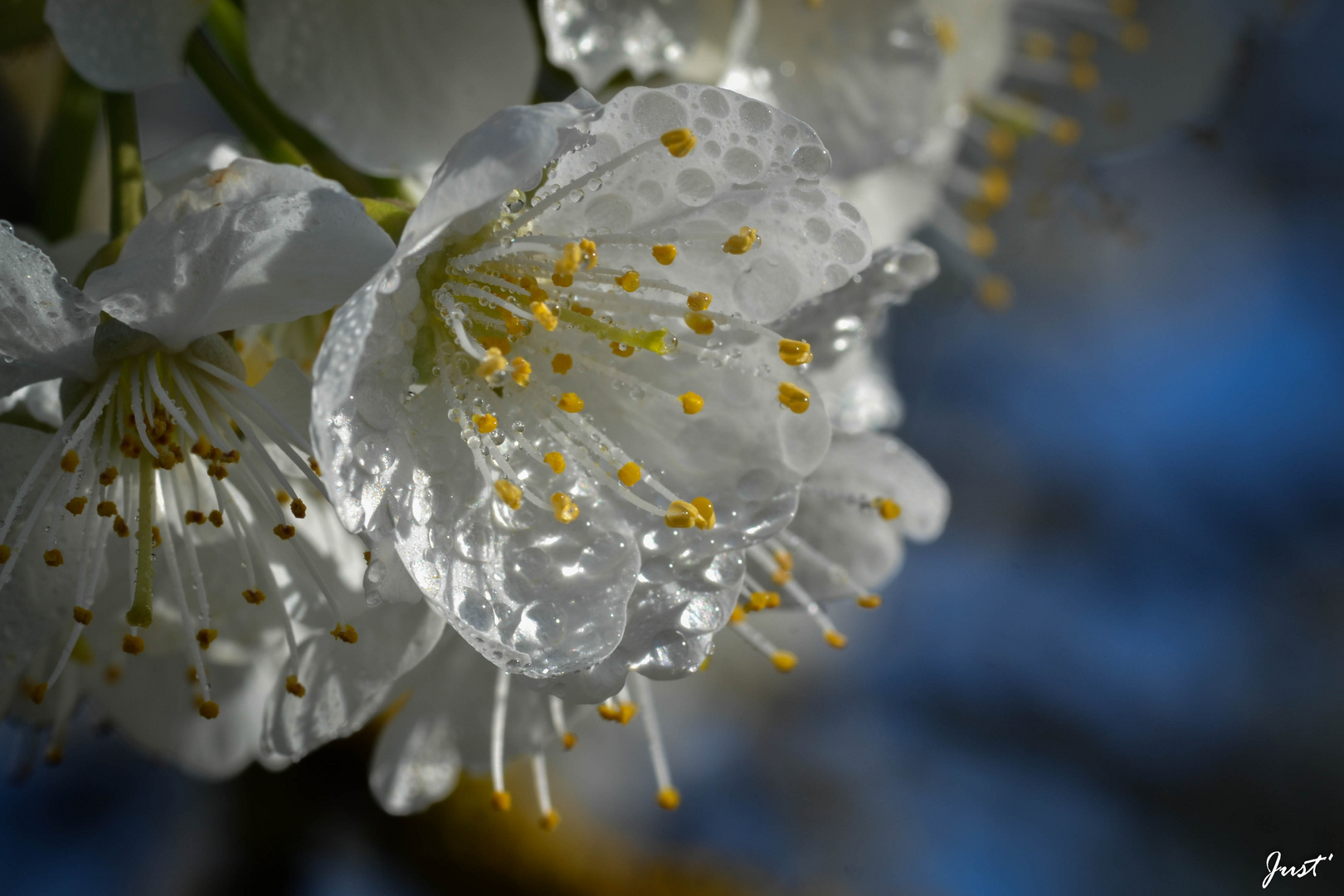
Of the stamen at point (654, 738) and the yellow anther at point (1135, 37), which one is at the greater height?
the yellow anther at point (1135, 37)

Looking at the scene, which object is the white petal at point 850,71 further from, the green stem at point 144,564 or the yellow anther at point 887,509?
the green stem at point 144,564

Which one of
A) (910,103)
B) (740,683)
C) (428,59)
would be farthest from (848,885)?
(428,59)

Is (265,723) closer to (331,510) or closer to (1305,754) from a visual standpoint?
(331,510)

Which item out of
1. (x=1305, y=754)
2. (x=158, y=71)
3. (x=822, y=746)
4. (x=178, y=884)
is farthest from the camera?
(x=822, y=746)

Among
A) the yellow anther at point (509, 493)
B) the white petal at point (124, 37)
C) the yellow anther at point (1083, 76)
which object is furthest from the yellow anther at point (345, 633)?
the yellow anther at point (1083, 76)

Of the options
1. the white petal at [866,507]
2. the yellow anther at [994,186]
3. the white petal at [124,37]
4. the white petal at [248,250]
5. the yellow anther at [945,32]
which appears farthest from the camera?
the yellow anther at [994,186]

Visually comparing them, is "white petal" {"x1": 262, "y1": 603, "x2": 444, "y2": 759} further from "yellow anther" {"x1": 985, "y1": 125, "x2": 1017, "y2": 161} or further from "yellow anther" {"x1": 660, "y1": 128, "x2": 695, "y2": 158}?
"yellow anther" {"x1": 985, "y1": 125, "x2": 1017, "y2": 161}

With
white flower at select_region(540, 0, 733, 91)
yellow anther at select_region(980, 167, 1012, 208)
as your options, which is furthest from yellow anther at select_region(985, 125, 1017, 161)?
white flower at select_region(540, 0, 733, 91)
